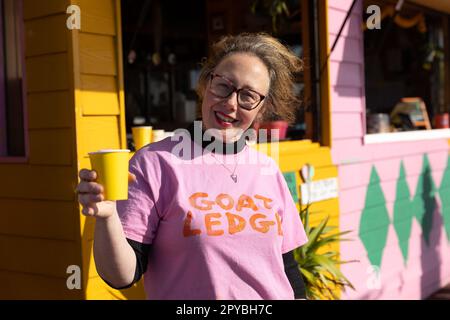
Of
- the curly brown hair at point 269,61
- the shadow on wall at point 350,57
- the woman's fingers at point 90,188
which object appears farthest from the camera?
the shadow on wall at point 350,57

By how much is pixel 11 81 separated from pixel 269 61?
1921 mm

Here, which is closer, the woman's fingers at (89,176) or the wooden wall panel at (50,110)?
the woman's fingers at (89,176)

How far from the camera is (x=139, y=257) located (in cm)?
167

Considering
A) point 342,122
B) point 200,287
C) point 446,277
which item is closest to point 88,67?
point 200,287

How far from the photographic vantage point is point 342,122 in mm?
4902

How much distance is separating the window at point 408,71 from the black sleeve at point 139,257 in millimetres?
3999

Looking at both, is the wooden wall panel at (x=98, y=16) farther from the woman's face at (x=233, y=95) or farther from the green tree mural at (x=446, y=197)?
the green tree mural at (x=446, y=197)

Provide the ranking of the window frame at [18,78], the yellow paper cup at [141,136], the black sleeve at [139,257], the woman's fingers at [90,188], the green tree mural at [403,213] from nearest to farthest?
1. the woman's fingers at [90,188]
2. the black sleeve at [139,257]
3. the window frame at [18,78]
4. the yellow paper cup at [141,136]
5. the green tree mural at [403,213]

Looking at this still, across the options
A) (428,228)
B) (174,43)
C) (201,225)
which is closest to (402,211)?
(428,228)

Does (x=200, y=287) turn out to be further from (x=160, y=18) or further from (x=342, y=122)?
(x=160, y=18)

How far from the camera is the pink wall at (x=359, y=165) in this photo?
4.87 m

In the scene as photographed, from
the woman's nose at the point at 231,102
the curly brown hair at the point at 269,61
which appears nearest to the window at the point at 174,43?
the curly brown hair at the point at 269,61
